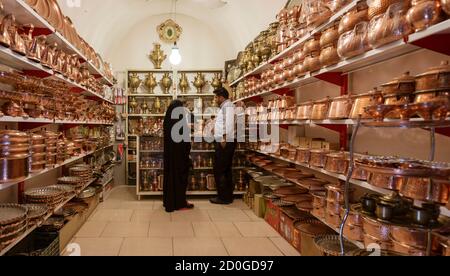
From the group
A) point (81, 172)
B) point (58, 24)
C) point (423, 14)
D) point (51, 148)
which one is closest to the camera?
point (423, 14)

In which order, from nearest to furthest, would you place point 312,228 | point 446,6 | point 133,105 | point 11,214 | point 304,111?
1. point 446,6
2. point 11,214
3. point 304,111
4. point 312,228
5. point 133,105

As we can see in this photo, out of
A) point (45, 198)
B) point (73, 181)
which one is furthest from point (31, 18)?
point (73, 181)

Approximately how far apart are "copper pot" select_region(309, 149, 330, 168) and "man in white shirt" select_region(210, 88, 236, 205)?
2661 mm

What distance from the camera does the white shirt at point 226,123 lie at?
18.8 feet

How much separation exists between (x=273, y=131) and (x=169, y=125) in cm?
157

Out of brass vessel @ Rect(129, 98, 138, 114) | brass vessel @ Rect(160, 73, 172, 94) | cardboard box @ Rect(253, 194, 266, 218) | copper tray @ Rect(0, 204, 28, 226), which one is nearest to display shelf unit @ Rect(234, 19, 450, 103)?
cardboard box @ Rect(253, 194, 266, 218)

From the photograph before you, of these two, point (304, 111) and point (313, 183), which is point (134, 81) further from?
point (313, 183)

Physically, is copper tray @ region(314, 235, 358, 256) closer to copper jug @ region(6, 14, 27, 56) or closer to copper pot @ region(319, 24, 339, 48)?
copper pot @ region(319, 24, 339, 48)

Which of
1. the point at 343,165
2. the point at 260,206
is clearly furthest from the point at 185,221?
the point at 343,165

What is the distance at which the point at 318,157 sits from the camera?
3.02 meters

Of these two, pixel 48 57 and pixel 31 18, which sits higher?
pixel 31 18

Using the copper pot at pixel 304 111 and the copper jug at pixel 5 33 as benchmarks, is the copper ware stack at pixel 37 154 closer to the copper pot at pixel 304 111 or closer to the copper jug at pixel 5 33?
the copper jug at pixel 5 33

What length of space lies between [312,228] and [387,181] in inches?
65.6
